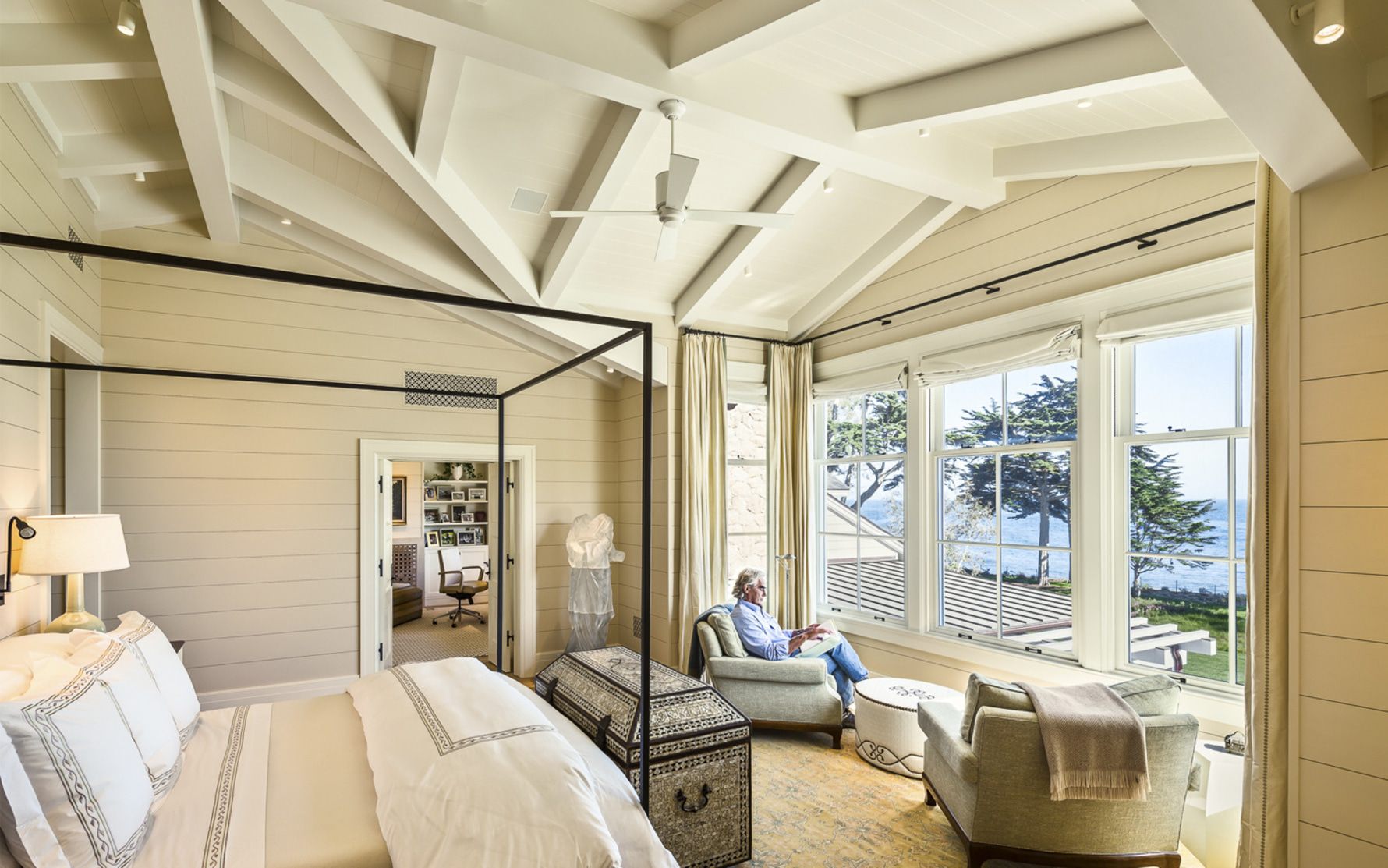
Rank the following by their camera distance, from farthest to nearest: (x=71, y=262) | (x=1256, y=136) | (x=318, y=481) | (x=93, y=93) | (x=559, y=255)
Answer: (x=318, y=481), (x=559, y=255), (x=71, y=262), (x=93, y=93), (x=1256, y=136)

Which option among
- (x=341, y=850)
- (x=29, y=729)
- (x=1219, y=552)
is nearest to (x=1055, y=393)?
(x=1219, y=552)

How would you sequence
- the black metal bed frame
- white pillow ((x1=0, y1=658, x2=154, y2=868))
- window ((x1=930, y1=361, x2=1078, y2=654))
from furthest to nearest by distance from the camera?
window ((x1=930, y1=361, x2=1078, y2=654)) < the black metal bed frame < white pillow ((x1=0, y1=658, x2=154, y2=868))

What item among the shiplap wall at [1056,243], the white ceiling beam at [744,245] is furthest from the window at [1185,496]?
the white ceiling beam at [744,245]

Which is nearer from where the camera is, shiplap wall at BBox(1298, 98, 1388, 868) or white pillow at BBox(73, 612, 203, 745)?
shiplap wall at BBox(1298, 98, 1388, 868)

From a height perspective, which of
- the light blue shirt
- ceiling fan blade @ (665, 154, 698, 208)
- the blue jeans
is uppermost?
ceiling fan blade @ (665, 154, 698, 208)

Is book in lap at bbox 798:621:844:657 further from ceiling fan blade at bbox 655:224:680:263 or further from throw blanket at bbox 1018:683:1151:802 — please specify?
ceiling fan blade at bbox 655:224:680:263

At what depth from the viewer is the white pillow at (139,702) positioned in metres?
1.94

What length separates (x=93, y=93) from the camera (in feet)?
10.2

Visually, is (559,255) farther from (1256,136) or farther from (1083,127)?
(1256,136)

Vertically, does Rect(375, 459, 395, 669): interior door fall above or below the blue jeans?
above

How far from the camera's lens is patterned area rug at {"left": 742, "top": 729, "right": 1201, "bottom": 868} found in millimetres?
2852

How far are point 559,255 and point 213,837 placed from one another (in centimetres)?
313

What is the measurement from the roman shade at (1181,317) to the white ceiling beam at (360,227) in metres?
2.79

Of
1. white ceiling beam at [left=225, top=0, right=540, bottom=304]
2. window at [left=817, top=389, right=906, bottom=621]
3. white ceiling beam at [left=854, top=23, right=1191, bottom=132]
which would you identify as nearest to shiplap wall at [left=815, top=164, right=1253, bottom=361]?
window at [left=817, top=389, right=906, bottom=621]
